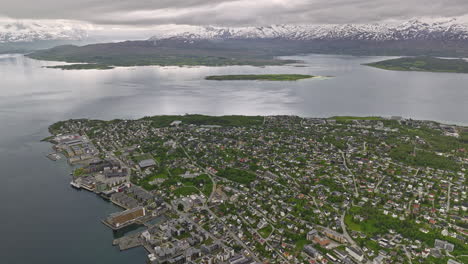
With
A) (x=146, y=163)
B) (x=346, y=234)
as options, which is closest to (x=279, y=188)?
(x=346, y=234)

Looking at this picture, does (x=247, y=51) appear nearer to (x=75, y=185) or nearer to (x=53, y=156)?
(x=53, y=156)

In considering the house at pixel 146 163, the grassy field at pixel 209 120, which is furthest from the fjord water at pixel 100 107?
the grassy field at pixel 209 120

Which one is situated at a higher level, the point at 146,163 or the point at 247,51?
the point at 247,51

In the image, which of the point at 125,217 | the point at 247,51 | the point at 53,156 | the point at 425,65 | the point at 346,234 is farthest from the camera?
the point at 247,51

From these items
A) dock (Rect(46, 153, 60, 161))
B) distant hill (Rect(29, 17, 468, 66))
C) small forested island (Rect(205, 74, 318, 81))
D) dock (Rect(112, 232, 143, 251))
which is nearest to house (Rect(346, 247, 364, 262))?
dock (Rect(112, 232, 143, 251))

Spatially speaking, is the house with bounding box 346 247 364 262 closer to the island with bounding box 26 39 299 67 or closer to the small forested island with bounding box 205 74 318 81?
the small forested island with bounding box 205 74 318 81

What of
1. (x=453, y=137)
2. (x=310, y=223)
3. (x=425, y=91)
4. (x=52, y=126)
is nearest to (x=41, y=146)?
(x=52, y=126)

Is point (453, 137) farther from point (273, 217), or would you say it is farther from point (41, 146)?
point (41, 146)
